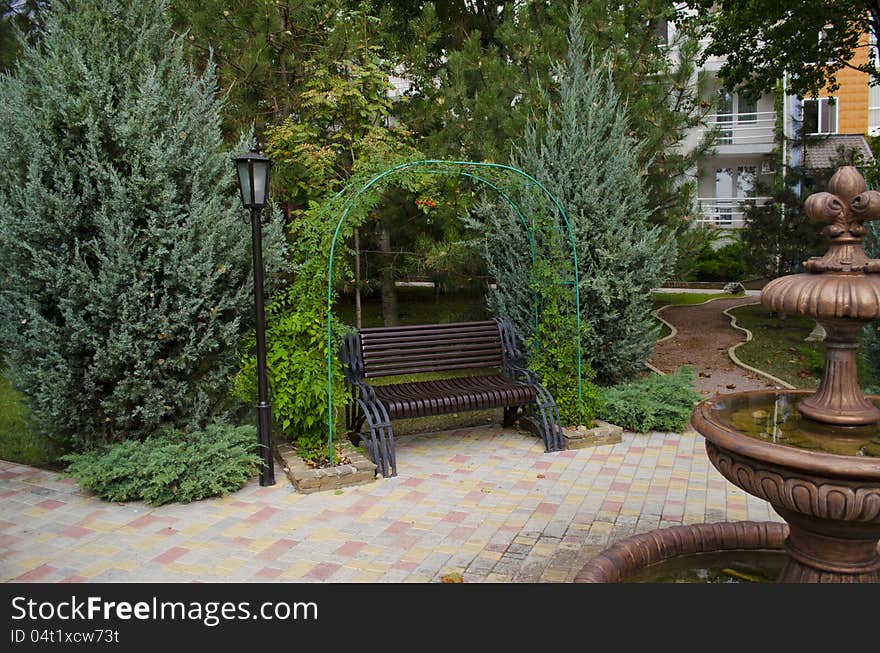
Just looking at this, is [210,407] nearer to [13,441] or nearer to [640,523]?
[13,441]

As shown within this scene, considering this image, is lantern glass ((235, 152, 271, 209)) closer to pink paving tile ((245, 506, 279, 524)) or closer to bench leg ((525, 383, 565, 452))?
pink paving tile ((245, 506, 279, 524))

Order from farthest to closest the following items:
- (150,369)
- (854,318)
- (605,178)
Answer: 1. (605,178)
2. (150,369)
3. (854,318)

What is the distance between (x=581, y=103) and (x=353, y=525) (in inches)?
208

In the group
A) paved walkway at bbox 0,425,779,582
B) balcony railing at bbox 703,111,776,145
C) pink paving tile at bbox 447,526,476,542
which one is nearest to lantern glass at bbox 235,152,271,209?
paved walkway at bbox 0,425,779,582

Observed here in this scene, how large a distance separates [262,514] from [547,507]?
6.53 feet

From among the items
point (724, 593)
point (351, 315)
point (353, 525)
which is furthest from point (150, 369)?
point (351, 315)

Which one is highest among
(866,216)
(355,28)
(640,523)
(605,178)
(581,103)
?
(355,28)

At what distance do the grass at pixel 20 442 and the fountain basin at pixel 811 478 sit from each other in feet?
17.2

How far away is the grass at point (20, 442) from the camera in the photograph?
18.5ft

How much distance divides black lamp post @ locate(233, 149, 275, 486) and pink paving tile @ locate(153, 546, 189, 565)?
1175 millimetres

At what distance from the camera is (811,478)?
2.59 m

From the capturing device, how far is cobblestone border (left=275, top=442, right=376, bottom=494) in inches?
199

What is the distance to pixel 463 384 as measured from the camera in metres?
6.35

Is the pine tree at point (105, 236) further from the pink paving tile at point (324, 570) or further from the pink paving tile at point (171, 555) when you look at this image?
the pink paving tile at point (324, 570)
